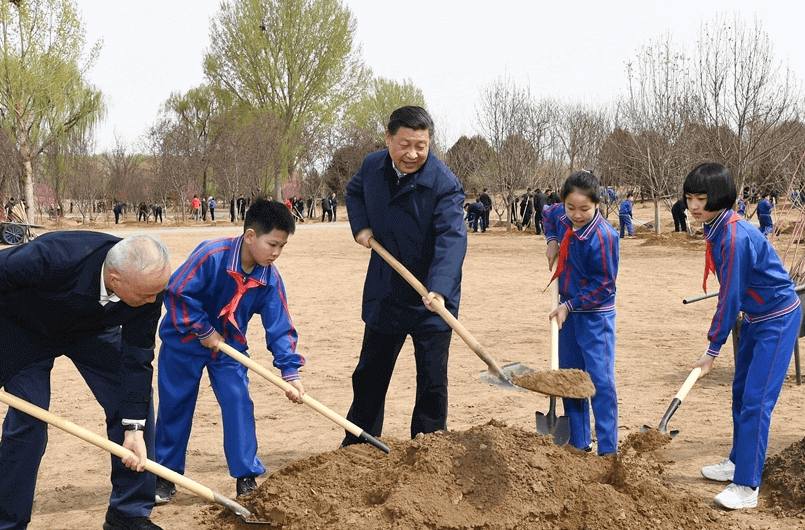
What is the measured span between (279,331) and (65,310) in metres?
1.11

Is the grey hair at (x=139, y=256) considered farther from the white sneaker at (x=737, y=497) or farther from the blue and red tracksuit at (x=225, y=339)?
the white sneaker at (x=737, y=497)

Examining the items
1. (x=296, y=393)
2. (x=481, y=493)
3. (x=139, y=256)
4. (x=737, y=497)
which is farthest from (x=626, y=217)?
(x=139, y=256)

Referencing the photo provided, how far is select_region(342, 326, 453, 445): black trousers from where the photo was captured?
396cm

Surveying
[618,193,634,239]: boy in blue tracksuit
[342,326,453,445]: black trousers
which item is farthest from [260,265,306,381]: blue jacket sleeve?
[618,193,634,239]: boy in blue tracksuit

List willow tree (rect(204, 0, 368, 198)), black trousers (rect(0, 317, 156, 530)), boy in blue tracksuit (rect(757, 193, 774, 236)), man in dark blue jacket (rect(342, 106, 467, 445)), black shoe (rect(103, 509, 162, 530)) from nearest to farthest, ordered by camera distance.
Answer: black trousers (rect(0, 317, 156, 530)) < black shoe (rect(103, 509, 162, 530)) < man in dark blue jacket (rect(342, 106, 467, 445)) < boy in blue tracksuit (rect(757, 193, 774, 236)) < willow tree (rect(204, 0, 368, 198))

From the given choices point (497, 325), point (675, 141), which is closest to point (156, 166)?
point (675, 141)

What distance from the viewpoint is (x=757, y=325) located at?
12.5ft

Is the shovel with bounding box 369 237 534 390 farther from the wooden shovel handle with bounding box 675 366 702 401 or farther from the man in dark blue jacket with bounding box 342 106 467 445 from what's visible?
the wooden shovel handle with bounding box 675 366 702 401

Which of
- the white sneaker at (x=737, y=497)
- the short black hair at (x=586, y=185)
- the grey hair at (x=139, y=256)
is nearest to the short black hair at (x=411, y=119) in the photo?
the short black hair at (x=586, y=185)

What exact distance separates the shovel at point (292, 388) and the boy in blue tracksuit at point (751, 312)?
66.6 inches

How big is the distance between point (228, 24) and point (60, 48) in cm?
1328

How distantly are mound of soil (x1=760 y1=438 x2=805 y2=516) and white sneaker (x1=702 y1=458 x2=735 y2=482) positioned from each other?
0.55 ft

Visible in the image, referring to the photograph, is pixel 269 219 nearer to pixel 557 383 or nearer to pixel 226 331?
pixel 226 331

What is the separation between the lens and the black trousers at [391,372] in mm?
3963
